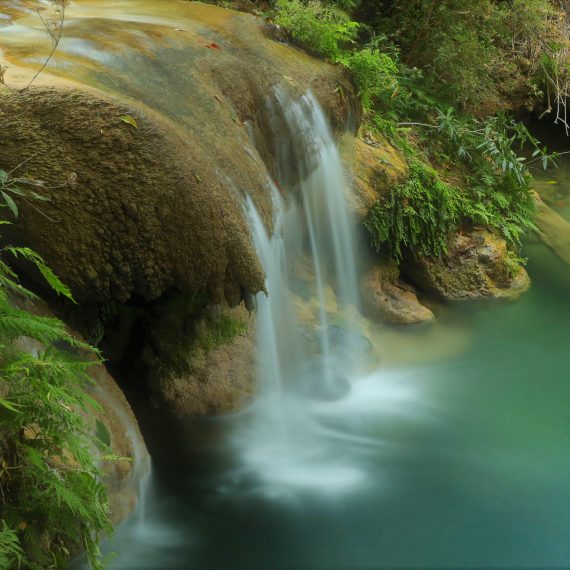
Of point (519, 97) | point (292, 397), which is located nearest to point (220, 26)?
point (292, 397)

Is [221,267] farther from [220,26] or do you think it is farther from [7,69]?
[220,26]

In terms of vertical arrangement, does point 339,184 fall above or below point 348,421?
above

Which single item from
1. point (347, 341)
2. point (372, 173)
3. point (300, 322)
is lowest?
point (347, 341)

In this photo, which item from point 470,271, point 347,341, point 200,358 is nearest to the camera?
point 200,358

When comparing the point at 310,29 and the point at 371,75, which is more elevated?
the point at 310,29

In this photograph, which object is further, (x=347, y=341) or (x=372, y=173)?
(x=372, y=173)

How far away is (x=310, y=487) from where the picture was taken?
5492mm

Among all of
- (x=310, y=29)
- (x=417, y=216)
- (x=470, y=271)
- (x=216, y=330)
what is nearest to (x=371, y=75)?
(x=310, y=29)

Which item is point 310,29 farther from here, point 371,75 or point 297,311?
point 297,311

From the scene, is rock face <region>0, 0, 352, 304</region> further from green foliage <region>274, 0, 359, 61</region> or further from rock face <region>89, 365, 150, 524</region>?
green foliage <region>274, 0, 359, 61</region>

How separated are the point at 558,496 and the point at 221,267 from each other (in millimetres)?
2903

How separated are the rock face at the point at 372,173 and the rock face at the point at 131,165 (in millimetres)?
1973

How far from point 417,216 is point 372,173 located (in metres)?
0.70

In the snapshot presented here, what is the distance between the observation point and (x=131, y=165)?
472 cm
